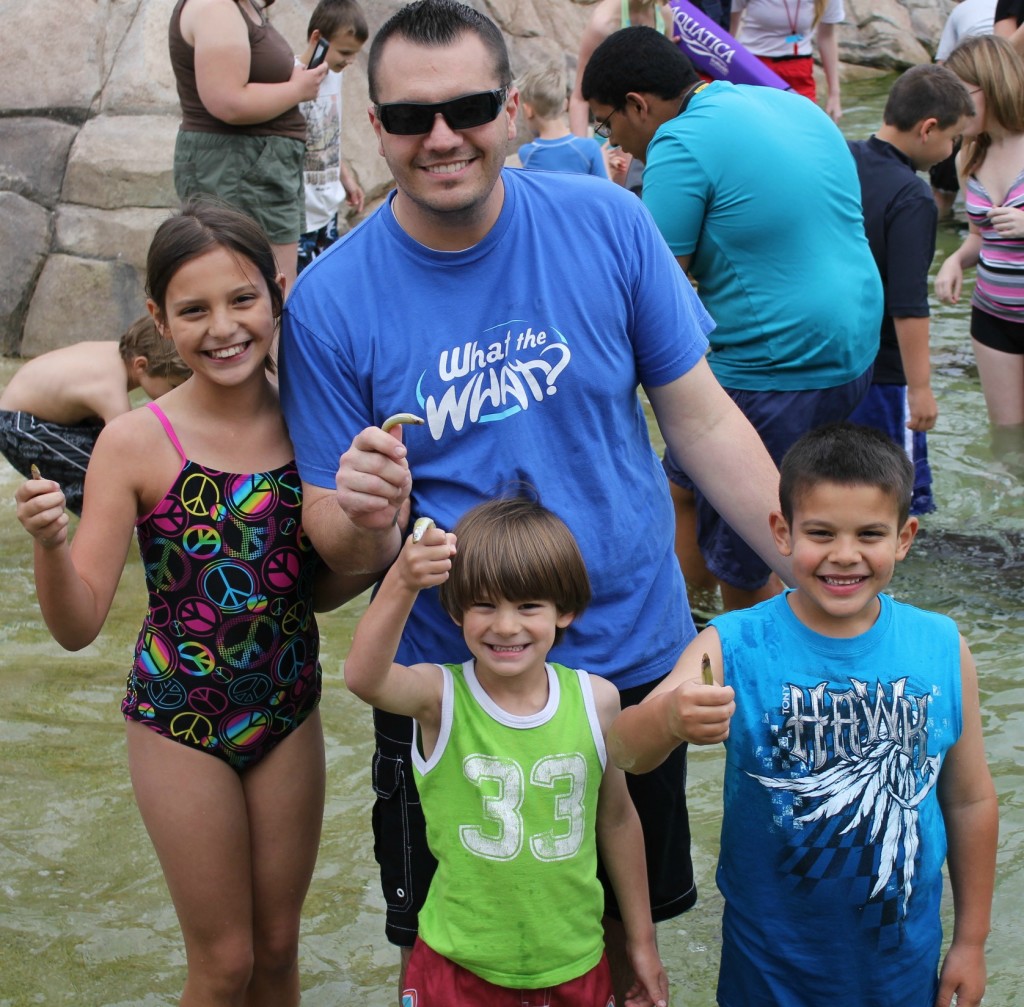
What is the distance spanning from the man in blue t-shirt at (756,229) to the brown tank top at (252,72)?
1666 millimetres

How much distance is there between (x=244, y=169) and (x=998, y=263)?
9.87 feet

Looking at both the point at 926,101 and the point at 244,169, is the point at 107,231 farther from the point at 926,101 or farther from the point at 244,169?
the point at 926,101

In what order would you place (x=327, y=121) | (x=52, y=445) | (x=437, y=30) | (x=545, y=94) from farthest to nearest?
(x=545, y=94), (x=327, y=121), (x=52, y=445), (x=437, y=30)

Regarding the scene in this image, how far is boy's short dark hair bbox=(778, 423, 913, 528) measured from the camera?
2271 millimetres

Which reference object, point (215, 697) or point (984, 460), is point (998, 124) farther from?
point (215, 697)

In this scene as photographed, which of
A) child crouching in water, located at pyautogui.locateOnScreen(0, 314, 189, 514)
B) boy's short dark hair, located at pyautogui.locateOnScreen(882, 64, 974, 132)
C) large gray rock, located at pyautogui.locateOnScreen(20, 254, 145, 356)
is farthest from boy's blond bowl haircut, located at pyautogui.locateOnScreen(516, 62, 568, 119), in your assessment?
child crouching in water, located at pyautogui.locateOnScreen(0, 314, 189, 514)

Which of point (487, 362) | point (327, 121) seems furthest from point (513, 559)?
point (327, 121)

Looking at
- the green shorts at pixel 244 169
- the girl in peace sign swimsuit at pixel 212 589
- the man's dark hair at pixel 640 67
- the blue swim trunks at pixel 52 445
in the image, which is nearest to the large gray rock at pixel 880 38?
the green shorts at pixel 244 169

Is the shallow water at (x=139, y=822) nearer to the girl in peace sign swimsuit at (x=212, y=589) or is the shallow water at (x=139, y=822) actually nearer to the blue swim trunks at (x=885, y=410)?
the blue swim trunks at (x=885, y=410)

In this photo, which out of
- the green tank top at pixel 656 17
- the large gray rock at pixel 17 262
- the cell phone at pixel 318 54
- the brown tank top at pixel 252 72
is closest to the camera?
the brown tank top at pixel 252 72

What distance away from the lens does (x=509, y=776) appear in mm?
2336

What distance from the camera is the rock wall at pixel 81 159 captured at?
312 inches

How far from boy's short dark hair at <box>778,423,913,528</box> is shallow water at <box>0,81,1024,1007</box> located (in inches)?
52.7

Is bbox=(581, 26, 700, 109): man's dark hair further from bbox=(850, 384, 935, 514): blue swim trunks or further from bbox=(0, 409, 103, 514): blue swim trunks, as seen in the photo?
bbox=(0, 409, 103, 514): blue swim trunks
